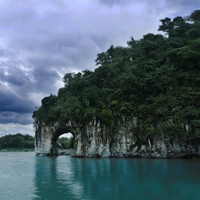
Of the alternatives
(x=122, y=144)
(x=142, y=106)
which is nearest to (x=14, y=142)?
(x=122, y=144)

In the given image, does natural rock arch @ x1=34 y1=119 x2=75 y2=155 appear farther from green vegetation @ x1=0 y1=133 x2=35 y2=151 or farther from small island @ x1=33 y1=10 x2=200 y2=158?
green vegetation @ x1=0 y1=133 x2=35 y2=151

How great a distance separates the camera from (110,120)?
84.3 feet

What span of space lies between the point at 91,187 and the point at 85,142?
61.5ft

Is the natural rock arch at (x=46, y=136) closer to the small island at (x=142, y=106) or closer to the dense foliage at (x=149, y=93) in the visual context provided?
the small island at (x=142, y=106)

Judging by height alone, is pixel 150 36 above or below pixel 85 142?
above

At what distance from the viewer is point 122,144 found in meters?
25.0

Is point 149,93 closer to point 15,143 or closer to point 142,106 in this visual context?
point 142,106

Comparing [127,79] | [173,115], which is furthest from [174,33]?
[173,115]

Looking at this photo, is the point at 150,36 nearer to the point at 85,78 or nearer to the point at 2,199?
the point at 85,78

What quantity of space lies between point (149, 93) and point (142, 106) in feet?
5.81

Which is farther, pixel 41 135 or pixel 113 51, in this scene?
pixel 113 51

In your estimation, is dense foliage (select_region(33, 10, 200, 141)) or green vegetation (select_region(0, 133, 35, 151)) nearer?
dense foliage (select_region(33, 10, 200, 141))

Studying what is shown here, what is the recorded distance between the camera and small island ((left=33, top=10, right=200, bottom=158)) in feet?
70.6

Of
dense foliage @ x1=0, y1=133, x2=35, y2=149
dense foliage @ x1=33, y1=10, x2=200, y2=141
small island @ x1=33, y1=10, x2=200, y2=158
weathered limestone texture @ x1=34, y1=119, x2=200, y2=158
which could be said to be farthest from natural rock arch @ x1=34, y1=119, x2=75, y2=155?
dense foliage @ x1=0, y1=133, x2=35, y2=149
